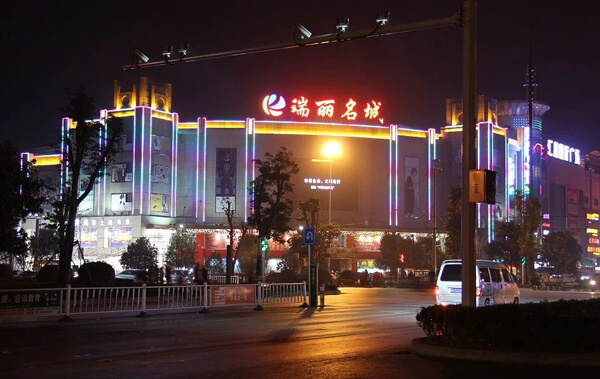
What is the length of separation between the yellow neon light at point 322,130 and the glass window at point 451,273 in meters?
79.3

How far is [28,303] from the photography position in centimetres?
1981

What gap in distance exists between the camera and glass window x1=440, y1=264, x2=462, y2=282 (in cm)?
2268

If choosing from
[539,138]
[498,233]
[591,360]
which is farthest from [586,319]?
[539,138]

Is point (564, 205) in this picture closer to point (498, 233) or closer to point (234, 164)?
Result: point (498, 233)

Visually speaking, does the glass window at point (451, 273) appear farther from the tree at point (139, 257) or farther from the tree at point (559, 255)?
the tree at point (559, 255)

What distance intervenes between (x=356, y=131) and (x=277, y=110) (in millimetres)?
13073

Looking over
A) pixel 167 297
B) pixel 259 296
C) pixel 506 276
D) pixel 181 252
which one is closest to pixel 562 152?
pixel 181 252

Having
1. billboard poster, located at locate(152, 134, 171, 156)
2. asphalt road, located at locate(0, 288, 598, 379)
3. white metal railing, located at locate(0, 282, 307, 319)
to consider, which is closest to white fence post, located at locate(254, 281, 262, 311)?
white metal railing, located at locate(0, 282, 307, 319)

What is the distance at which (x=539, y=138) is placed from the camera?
4641 inches

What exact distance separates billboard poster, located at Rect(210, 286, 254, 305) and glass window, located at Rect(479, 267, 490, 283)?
9.40m

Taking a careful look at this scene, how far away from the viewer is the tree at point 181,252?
78.3m

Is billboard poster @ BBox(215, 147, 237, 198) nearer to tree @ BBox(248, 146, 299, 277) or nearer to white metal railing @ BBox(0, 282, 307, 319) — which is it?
tree @ BBox(248, 146, 299, 277)

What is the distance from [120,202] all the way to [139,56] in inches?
3029

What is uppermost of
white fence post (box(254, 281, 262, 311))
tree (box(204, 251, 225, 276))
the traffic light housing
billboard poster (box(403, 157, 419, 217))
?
billboard poster (box(403, 157, 419, 217))
